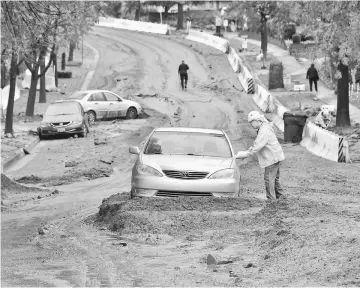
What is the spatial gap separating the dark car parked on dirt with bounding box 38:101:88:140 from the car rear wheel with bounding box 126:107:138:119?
19.3ft

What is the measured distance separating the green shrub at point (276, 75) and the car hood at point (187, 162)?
3369 centimetres

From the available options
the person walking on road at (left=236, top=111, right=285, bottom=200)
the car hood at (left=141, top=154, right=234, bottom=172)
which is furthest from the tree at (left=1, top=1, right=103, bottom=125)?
the person walking on road at (left=236, top=111, right=285, bottom=200)

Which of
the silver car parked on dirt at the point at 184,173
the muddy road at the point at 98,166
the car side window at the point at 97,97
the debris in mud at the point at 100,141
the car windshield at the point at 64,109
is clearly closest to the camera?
the muddy road at the point at 98,166

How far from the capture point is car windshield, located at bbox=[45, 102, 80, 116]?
36719mm

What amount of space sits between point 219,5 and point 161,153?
98.4m

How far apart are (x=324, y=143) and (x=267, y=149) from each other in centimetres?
1182

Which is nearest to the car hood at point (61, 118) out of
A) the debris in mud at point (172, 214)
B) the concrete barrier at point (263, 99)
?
the concrete barrier at point (263, 99)

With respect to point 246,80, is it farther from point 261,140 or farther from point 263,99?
point 261,140

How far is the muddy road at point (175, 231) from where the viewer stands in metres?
10.4

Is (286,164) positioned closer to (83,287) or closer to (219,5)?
(83,287)

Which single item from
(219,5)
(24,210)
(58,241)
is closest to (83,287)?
(58,241)

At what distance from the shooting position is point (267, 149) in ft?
52.9

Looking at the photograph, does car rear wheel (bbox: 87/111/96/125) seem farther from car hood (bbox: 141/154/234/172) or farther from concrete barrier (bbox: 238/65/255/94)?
car hood (bbox: 141/154/234/172)

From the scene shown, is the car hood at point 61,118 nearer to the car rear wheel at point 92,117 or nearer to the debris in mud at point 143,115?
the car rear wheel at point 92,117
